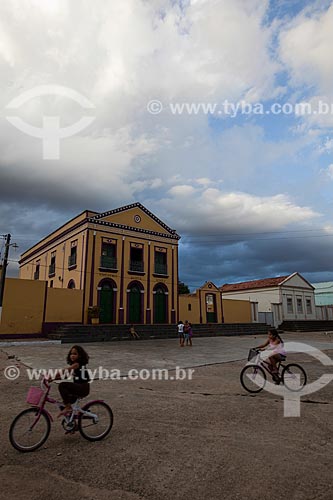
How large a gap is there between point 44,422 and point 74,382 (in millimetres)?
571

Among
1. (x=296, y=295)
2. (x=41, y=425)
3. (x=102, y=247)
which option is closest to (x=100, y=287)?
(x=102, y=247)

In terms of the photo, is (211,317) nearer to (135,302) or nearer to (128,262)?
(135,302)

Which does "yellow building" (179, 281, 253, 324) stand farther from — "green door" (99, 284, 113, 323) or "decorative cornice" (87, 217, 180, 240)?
"green door" (99, 284, 113, 323)

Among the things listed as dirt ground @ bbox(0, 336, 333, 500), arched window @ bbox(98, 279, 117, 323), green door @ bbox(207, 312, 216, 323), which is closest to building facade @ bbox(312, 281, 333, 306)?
green door @ bbox(207, 312, 216, 323)

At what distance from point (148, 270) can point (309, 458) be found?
2323 cm

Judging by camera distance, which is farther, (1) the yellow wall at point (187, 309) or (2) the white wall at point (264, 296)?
(2) the white wall at point (264, 296)

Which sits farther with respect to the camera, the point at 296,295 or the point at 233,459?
the point at 296,295

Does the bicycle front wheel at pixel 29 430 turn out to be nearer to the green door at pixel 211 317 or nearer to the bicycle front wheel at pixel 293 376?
the bicycle front wheel at pixel 293 376

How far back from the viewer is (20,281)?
20531 millimetres

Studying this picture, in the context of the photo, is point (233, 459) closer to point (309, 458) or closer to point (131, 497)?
point (309, 458)

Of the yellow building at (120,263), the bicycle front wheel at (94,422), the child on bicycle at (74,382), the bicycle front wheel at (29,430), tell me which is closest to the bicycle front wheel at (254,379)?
the bicycle front wheel at (94,422)

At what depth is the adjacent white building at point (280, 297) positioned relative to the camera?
37344 mm

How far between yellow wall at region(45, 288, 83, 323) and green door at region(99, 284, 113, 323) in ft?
5.71

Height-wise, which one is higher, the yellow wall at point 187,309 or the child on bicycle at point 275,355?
the yellow wall at point 187,309
